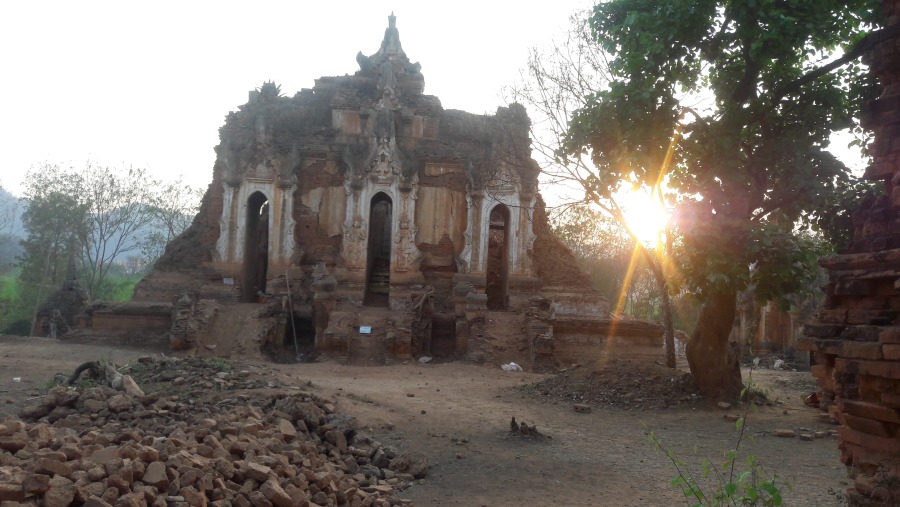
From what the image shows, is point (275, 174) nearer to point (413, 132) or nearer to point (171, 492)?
point (413, 132)

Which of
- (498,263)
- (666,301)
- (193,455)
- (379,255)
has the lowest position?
(193,455)

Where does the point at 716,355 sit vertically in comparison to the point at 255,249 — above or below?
below

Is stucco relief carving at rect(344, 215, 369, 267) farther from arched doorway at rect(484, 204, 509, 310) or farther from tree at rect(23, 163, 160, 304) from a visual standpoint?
tree at rect(23, 163, 160, 304)

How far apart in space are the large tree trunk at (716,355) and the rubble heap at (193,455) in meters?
5.64

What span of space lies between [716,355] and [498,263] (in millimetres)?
13850

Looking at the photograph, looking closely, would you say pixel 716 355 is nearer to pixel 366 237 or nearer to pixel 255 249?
pixel 366 237

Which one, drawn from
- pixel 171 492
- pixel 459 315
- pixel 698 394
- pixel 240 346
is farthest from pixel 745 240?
pixel 240 346

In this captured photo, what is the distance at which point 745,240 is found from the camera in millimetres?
9391

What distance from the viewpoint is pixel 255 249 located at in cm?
2272

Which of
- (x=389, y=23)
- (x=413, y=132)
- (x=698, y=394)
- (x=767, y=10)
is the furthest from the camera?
(x=389, y=23)

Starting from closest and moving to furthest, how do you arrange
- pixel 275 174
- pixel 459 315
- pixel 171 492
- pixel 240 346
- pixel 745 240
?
1. pixel 171 492
2. pixel 745 240
3. pixel 240 346
4. pixel 459 315
5. pixel 275 174

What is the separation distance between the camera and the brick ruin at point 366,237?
60.4 ft

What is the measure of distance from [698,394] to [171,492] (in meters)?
8.55

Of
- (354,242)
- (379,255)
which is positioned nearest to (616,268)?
(379,255)
